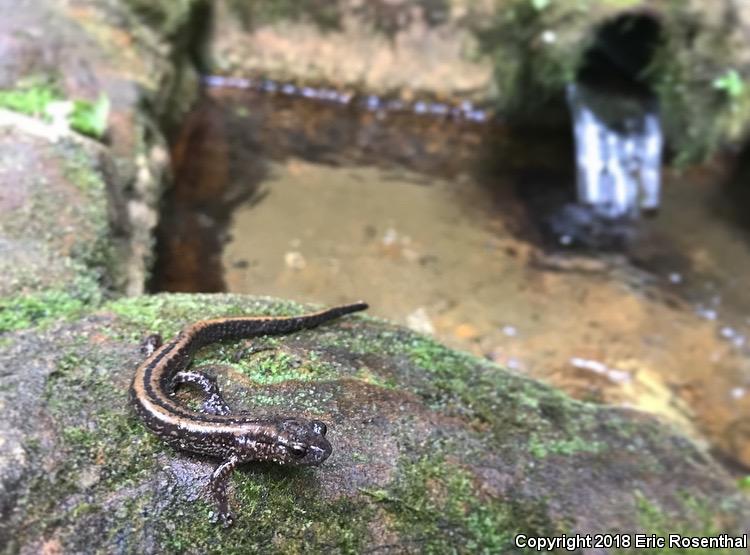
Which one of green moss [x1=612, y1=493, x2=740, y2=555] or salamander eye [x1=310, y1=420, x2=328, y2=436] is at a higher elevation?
salamander eye [x1=310, y1=420, x2=328, y2=436]

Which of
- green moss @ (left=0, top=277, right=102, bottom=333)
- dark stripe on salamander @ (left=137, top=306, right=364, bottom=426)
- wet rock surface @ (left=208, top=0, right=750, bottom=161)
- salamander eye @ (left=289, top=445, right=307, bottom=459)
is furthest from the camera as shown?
wet rock surface @ (left=208, top=0, right=750, bottom=161)

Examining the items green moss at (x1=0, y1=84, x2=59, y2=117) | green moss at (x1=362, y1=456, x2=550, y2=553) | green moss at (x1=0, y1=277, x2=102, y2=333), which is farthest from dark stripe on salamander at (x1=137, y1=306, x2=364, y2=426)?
green moss at (x1=0, y1=84, x2=59, y2=117)

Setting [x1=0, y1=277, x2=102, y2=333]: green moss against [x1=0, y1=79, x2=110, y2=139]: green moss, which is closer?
[x1=0, y1=277, x2=102, y2=333]: green moss

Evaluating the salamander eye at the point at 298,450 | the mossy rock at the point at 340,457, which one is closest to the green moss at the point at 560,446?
the mossy rock at the point at 340,457

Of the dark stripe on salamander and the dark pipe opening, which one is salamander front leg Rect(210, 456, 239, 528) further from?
the dark pipe opening

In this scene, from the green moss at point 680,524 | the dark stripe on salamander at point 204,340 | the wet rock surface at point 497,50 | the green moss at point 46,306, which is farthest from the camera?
the wet rock surface at point 497,50

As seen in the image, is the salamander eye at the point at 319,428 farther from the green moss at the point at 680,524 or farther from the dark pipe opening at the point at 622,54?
the dark pipe opening at the point at 622,54
